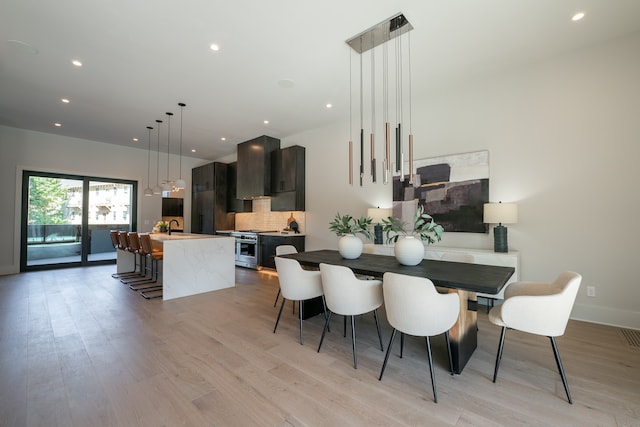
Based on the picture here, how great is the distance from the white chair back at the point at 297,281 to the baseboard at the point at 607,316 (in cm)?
319

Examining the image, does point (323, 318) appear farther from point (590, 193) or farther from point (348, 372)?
point (590, 193)

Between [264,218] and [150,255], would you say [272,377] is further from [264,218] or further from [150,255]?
[264,218]

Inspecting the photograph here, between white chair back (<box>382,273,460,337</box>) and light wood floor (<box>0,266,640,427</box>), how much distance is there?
0.45m

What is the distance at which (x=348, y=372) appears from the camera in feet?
7.06

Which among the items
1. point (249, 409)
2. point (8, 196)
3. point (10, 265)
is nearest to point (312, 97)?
point (249, 409)

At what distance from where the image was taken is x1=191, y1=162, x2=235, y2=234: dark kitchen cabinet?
7801 millimetres

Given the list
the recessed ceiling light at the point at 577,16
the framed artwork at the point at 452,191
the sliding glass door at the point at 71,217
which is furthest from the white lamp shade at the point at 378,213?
the sliding glass door at the point at 71,217

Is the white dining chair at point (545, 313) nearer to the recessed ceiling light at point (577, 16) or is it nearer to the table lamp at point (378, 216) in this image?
the recessed ceiling light at point (577, 16)

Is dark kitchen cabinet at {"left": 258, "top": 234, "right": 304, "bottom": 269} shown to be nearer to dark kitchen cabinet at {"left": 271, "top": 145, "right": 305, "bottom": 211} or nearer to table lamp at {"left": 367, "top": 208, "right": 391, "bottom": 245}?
dark kitchen cabinet at {"left": 271, "top": 145, "right": 305, "bottom": 211}

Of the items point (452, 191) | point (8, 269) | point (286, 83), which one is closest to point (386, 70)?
point (286, 83)

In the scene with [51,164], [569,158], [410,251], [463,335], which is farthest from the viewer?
[51,164]

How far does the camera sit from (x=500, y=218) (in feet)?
11.4

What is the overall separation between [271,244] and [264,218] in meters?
1.52

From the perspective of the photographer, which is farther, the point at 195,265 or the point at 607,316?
the point at 195,265
